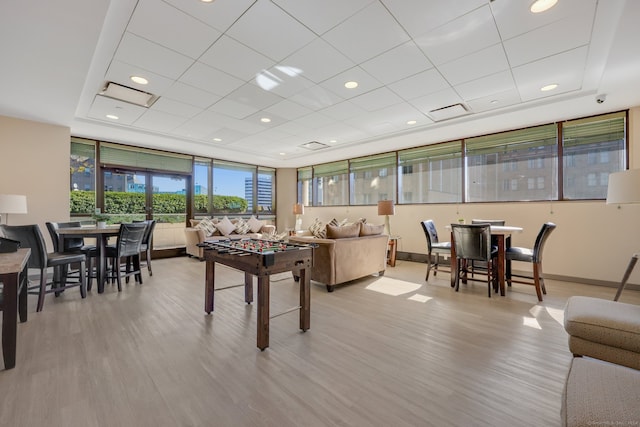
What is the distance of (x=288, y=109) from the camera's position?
4.25 m

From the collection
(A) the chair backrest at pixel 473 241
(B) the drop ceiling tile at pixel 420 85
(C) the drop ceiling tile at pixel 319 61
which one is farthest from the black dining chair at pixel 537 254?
(C) the drop ceiling tile at pixel 319 61

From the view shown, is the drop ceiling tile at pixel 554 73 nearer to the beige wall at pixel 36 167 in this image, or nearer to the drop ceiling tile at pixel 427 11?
the drop ceiling tile at pixel 427 11

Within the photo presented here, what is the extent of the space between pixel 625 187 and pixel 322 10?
131 inches

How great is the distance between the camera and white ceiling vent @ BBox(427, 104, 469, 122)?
13.7 feet

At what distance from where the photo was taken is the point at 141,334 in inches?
96.3

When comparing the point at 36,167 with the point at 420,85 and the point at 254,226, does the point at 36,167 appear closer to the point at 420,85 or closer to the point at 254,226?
the point at 254,226

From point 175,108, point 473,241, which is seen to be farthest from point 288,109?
point 473,241

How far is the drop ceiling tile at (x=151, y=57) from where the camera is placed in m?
2.62

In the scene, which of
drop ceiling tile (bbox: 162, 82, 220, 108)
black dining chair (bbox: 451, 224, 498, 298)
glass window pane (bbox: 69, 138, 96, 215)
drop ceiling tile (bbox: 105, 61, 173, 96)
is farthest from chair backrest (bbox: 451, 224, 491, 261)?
glass window pane (bbox: 69, 138, 96, 215)

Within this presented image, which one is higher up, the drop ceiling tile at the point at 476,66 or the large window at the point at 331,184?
the drop ceiling tile at the point at 476,66

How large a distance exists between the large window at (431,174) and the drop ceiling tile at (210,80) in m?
4.46

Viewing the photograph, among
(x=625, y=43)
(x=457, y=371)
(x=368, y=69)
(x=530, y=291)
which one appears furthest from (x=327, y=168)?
(x=457, y=371)

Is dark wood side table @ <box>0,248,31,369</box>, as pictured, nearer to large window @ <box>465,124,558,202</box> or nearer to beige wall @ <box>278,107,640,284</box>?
beige wall @ <box>278,107,640,284</box>

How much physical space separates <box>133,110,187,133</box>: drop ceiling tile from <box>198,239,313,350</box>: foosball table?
2.86 metres
